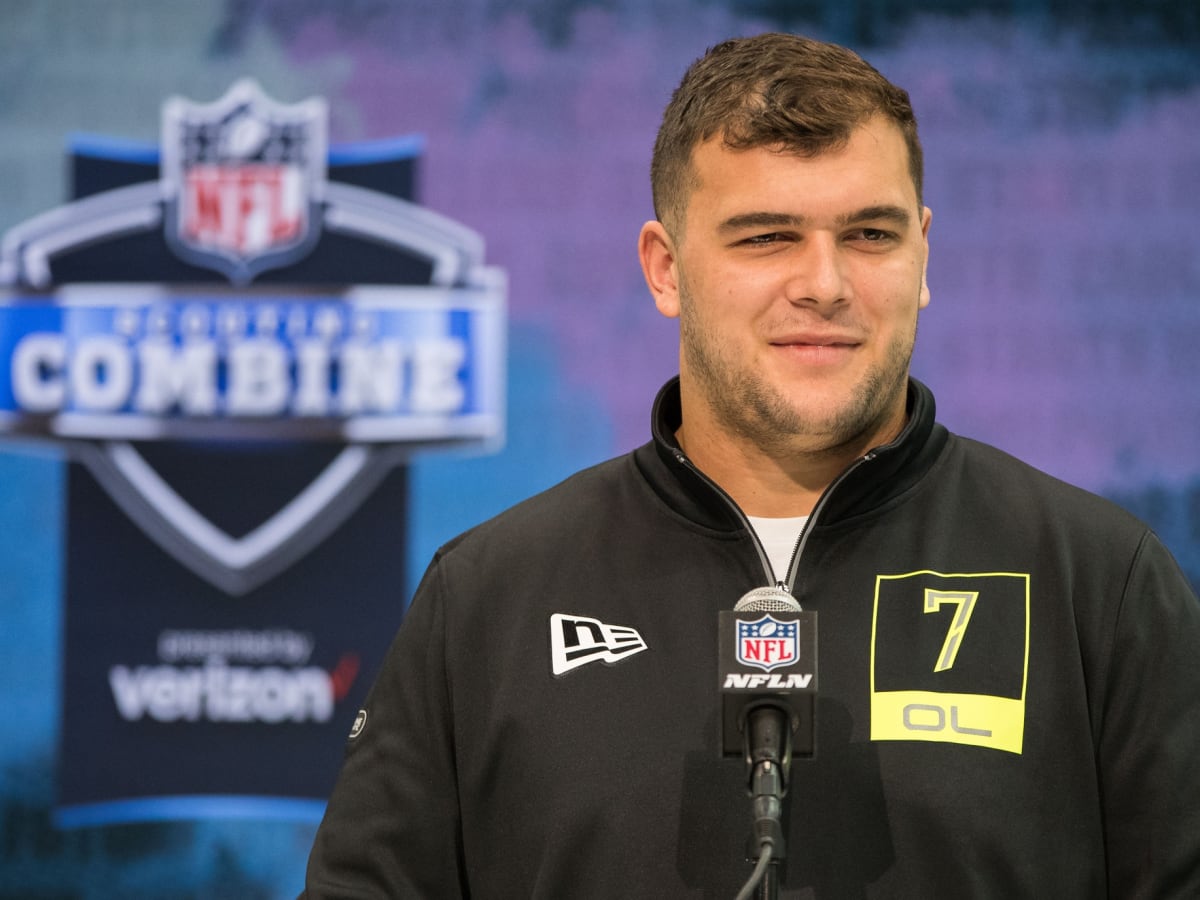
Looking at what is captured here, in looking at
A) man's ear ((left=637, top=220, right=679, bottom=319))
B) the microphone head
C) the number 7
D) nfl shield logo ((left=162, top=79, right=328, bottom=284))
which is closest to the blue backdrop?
nfl shield logo ((left=162, top=79, right=328, bottom=284))

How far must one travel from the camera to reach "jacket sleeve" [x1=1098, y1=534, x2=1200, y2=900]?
3.91ft

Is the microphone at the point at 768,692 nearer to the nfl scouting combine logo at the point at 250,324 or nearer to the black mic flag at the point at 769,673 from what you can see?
the black mic flag at the point at 769,673

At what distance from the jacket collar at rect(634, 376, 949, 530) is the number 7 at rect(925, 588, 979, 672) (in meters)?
0.11

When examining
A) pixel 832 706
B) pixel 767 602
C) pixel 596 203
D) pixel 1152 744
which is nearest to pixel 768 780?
pixel 767 602

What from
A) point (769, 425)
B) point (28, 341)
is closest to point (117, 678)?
point (28, 341)

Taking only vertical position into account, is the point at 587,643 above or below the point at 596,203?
below

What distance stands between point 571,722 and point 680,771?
12cm

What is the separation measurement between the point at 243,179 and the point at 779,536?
183 cm

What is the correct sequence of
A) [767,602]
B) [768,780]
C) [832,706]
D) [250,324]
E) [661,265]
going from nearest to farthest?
[768,780] < [767,602] < [832,706] < [661,265] < [250,324]

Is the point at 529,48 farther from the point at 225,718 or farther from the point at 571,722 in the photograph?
the point at 571,722

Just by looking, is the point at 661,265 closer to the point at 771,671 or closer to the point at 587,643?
the point at 587,643

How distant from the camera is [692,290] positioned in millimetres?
1430

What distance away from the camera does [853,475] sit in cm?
137

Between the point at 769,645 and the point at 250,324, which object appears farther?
the point at 250,324
